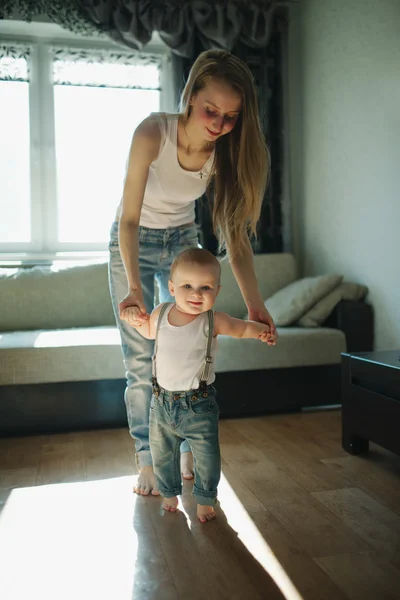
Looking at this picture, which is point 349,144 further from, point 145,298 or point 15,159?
point 15,159

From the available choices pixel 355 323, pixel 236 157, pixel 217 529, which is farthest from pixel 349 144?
pixel 217 529

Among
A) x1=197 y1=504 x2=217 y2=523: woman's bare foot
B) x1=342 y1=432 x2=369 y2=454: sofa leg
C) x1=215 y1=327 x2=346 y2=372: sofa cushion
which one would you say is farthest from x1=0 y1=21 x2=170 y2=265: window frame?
x1=197 y1=504 x2=217 y2=523: woman's bare foot

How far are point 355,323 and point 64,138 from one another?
225 cm

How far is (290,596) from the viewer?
1.28 metres

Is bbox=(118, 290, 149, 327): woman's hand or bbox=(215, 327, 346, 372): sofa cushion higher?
bbox=(118, 290, 149, 327): woman's hand

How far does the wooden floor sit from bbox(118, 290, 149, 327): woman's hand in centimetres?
57

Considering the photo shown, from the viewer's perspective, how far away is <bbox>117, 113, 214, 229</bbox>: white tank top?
175 centimetres

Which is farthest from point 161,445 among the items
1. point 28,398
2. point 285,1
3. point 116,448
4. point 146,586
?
point 285,1

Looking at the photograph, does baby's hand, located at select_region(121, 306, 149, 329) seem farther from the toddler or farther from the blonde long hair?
the blonde long hair

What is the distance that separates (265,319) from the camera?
68.6 inches

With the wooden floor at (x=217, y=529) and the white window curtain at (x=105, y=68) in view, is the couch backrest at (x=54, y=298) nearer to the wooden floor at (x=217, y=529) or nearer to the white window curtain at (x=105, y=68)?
the wooden floor at (x=217, y=529)

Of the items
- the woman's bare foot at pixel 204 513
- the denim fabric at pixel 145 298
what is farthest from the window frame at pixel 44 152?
the woman's bare foot at pixel 204 513

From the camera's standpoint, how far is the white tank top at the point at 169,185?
1.75m

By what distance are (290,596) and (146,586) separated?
1.02 ft
